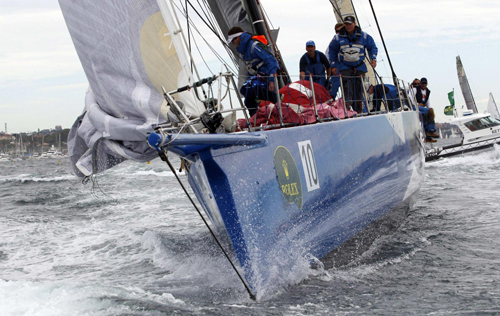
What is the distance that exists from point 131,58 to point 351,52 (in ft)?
11.2

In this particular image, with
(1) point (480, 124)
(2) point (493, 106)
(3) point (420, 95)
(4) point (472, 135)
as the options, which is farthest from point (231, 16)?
(2) point (493, 106)

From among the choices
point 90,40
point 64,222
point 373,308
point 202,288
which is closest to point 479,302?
point 373,308

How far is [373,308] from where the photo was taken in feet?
10.5

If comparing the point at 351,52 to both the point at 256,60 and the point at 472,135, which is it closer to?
the point at 256,60

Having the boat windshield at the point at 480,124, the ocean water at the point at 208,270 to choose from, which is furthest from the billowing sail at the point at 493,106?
the ocean water at the point at 208,270

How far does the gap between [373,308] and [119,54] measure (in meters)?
2.18

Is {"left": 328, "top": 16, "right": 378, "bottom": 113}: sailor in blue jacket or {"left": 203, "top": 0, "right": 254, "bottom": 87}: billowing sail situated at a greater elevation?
{"left": 203, "top": 0, "right": 254, "bottom": 87}: billowing sail

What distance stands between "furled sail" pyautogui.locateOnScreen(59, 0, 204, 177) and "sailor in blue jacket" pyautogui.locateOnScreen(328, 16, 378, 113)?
3111mm

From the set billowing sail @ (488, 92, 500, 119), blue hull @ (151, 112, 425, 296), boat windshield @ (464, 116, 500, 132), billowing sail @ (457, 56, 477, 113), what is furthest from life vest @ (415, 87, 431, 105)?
billowing sail @ (457, 56, 477, 113)

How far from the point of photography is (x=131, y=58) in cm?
342

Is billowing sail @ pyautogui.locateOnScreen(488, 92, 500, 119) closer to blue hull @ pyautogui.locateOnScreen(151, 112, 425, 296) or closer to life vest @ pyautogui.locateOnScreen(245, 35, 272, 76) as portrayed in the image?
blue hull @ pyautogui.locateOnScreen(151, 112, 425, 296)

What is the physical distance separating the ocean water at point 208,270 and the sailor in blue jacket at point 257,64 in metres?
1.47

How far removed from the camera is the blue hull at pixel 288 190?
11.3 ft

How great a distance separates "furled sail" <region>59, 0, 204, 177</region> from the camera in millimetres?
3377
